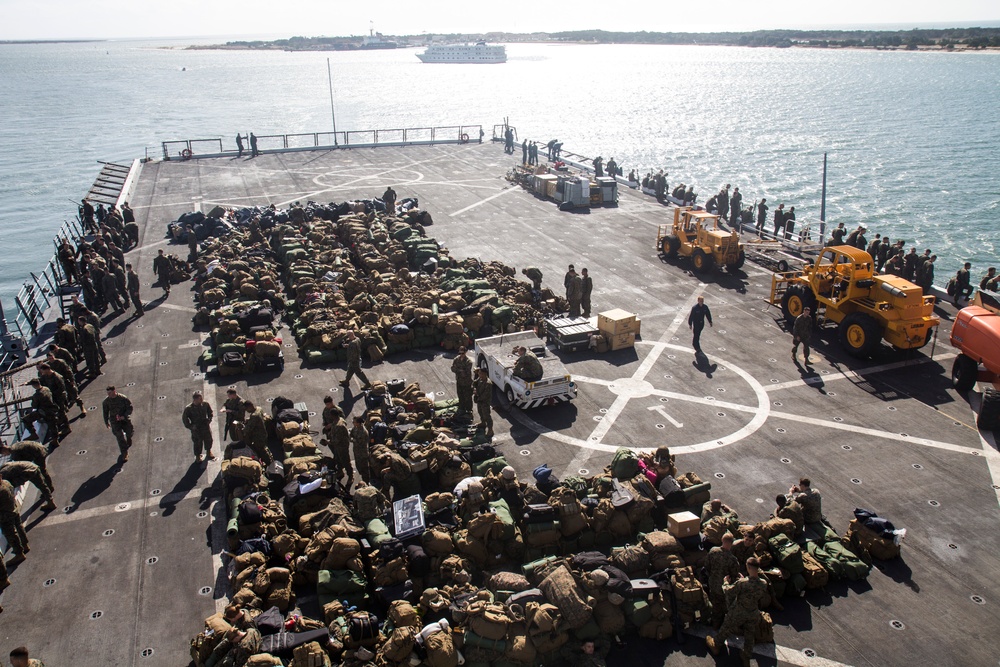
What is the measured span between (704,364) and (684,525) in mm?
9868

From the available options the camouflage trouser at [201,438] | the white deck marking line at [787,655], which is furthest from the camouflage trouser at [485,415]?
the white deck marking line at [787,655]

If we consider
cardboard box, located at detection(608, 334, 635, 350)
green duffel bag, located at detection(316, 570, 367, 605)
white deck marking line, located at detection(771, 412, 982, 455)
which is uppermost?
cardboard box, located at detection(608, 334, 635, 350)

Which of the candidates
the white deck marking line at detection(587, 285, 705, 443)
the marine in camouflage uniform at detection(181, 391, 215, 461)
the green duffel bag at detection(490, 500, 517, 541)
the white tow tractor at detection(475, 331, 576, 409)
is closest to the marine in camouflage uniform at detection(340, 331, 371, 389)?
the white tow tractor at detection(475, 331, 576, 409)

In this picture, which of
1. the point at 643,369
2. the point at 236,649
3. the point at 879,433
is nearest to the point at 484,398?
the point at 643,369

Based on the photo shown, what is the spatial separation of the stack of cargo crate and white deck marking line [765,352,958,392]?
468 cm

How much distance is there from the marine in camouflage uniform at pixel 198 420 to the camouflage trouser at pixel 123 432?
5.44 feet

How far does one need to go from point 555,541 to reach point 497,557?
118 cm

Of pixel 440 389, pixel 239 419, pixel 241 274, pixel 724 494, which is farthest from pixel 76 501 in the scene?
pixel 724 494

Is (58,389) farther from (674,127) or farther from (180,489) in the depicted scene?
(674,127)

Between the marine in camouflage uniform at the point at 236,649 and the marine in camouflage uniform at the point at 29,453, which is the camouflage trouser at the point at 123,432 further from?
the marine in camouflage uniform at the point at 236,649

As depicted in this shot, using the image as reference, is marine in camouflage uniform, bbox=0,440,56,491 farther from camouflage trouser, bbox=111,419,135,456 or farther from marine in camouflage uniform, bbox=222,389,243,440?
marine in camouflage uniform, bbox=222,389,243,440

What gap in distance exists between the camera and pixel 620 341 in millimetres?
22656

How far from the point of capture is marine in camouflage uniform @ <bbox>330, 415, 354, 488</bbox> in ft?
49.6

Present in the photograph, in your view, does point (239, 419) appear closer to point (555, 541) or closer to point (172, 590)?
point (172, 590)
